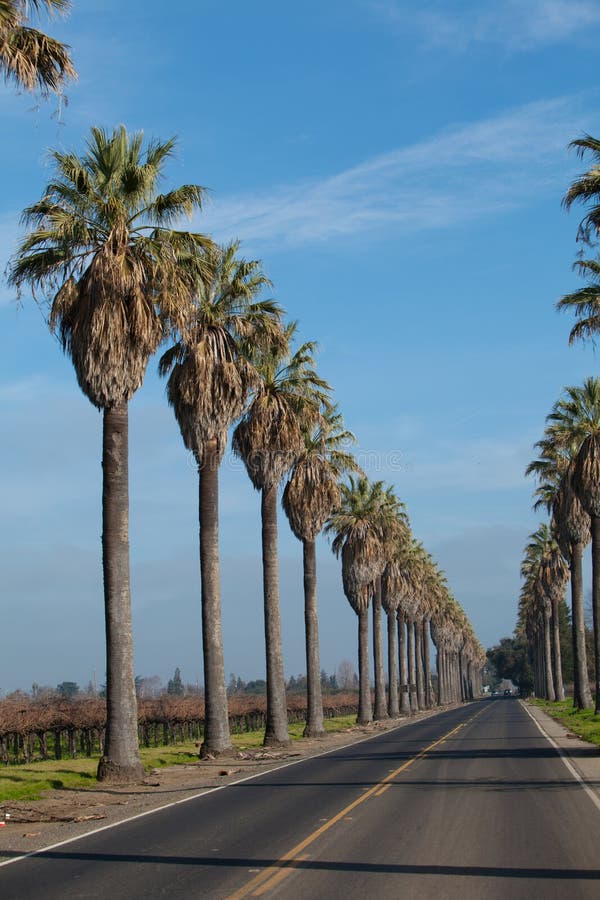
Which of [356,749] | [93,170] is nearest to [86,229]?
[93,170]

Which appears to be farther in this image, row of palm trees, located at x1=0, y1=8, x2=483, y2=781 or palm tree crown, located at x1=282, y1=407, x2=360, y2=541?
palm tree crown, located at x1=282, y1=407, x2=360, y2=541

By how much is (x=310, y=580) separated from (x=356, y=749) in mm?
12158

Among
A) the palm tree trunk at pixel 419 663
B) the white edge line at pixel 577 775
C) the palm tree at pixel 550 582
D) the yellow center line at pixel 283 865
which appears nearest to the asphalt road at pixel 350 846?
the yellow center line at pixel 283 865

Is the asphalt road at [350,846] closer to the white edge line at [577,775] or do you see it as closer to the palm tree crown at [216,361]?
the white edge line at [577,775]

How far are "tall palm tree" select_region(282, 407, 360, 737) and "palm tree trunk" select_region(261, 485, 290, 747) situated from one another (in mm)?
6423

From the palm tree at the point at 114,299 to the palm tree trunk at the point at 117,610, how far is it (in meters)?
0.02

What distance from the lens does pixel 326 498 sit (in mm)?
45406

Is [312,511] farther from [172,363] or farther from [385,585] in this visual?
[385,585]

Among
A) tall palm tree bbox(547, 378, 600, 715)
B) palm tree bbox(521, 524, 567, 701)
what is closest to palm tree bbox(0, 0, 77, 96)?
tall palm tree bbox(547, 378, 600, 715)

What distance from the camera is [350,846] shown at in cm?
1253

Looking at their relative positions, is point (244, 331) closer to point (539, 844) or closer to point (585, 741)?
point (585, 741)

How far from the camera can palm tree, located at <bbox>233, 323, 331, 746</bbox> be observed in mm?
37312

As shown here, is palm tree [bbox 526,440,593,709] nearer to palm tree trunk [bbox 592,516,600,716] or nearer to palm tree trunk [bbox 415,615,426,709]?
palm tree trunk [bbox 592,516,600,716]

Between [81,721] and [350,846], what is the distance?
39059mm
